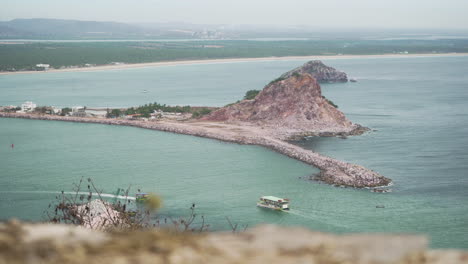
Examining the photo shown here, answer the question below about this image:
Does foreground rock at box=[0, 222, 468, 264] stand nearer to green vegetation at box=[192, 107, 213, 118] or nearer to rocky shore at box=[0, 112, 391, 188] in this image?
rocky shore at box=[0, 112, 391, 188]

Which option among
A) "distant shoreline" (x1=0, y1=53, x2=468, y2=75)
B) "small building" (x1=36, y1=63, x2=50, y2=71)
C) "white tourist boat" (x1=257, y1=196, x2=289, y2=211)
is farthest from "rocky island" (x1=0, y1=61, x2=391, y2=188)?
"distant shoreline" (x1=0, y1=53, x2=468, y2=75)

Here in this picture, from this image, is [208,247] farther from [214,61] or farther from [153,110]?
[214,61]

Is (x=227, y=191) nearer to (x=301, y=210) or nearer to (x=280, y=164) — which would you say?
(x=301, y=210)

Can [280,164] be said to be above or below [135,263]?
below

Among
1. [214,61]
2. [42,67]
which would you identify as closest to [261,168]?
[42,67]

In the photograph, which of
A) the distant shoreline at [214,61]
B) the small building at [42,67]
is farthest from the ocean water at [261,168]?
the distant shoreline at [214,61]

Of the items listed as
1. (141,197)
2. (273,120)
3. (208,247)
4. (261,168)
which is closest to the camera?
(208,247)

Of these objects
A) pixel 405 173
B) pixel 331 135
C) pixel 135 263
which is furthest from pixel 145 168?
pixel 135 263
